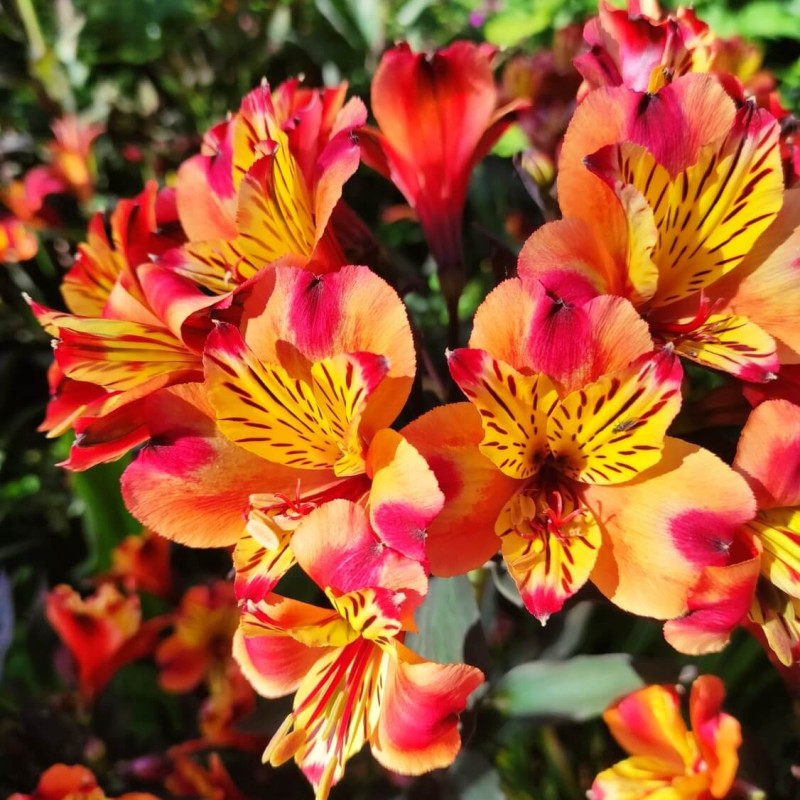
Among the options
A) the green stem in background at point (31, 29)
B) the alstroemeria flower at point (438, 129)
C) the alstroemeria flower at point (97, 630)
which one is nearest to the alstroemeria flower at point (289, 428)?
the alstroemeria flower at point (438, 129)

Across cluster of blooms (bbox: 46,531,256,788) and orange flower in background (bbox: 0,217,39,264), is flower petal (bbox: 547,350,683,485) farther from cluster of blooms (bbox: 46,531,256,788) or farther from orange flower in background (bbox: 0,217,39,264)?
orange flower in background (bbox: 0,217,39,264)

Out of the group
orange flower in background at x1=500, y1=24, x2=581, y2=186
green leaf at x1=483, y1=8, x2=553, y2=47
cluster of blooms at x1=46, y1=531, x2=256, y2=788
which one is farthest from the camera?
green leaf at x1=483, y1=8, x2=553, y2=47

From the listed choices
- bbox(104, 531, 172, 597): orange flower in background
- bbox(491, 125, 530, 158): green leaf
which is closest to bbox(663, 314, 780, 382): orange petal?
bbox(104, 531, 172, 597): orange flower in background

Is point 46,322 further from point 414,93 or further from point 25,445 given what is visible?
point 25,445

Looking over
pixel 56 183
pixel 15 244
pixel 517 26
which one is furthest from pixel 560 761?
pixel 517 26

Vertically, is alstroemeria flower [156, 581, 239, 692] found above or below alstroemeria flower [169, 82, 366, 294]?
below

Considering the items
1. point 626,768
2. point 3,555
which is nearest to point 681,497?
point 626,768

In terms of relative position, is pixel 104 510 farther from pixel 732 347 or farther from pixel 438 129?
pixel 732 347

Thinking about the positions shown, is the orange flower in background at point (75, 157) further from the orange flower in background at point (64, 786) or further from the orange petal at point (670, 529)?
the orange petal at point (670, 529)
